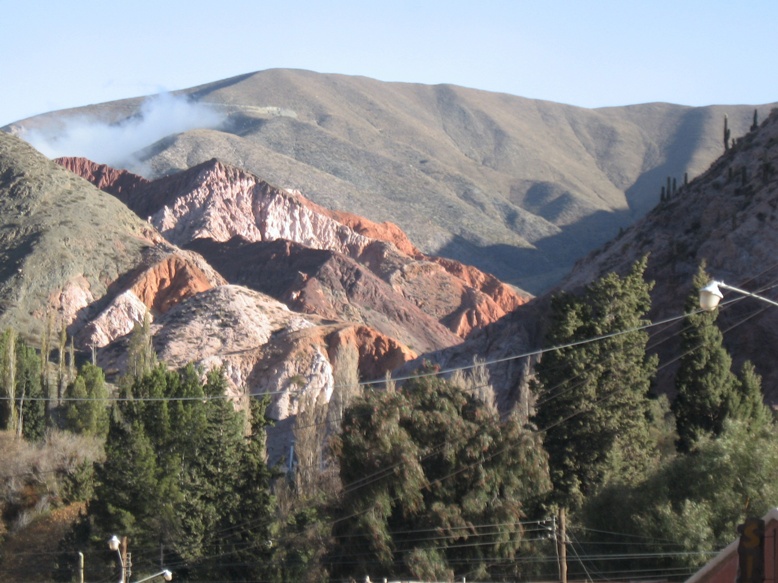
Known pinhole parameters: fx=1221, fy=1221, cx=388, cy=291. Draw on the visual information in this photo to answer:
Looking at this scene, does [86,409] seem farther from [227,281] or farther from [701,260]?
[227,281]

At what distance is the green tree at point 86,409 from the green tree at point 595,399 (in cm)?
2629

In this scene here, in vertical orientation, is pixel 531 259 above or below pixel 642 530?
above

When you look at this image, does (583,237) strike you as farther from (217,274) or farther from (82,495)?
(82,495)

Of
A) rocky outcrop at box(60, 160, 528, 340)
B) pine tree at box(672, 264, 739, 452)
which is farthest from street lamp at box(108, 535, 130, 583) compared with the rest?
rocky outcrop at box(60, 160, 528, 340)

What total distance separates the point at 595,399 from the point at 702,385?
16.6 ft

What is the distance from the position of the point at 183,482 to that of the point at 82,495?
11.0 m

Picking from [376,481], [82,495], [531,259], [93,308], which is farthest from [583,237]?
[376,481]

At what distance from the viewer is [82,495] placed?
166 feet

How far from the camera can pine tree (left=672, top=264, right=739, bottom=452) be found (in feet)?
137

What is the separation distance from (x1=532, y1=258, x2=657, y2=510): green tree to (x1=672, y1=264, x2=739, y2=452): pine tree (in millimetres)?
2000

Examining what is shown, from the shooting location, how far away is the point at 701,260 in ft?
201

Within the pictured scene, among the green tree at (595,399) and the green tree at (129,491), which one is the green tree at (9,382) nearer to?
the green tree at (129,491)

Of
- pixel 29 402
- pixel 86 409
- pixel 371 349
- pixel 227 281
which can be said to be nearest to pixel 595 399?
pixel 86 409

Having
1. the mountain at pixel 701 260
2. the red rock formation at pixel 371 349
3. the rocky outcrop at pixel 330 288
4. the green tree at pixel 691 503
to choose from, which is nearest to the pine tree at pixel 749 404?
the green tree at pixel 691 503
